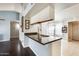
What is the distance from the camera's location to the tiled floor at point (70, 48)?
1.44 m

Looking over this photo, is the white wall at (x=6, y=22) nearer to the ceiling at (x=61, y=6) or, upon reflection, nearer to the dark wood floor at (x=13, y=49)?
the dark wood floor at (x=13, y=49)

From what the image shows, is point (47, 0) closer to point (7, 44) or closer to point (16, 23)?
point (16, 23)

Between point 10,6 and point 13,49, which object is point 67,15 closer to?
point 10,6

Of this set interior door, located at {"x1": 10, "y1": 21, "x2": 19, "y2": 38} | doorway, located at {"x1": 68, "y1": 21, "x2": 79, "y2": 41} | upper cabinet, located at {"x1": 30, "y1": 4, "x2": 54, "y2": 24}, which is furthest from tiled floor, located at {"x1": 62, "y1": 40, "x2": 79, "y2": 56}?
interior door, located at {"x1": 10, "y1": 21, "x2": 19, "y2": 38}

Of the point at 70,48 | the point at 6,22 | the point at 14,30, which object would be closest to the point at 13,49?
the point at 14,30

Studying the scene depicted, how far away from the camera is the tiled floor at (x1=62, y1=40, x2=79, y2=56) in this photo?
56.7 inches

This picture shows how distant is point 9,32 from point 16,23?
0.18 metres

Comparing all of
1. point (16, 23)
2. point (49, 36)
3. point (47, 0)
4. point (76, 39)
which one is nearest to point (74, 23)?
point (76, 39)

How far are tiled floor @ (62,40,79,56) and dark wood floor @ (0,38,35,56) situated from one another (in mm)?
488

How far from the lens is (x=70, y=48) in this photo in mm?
1464

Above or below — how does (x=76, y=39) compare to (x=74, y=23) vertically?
below

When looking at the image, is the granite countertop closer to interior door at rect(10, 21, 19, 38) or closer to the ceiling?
interior door at rect(10, 21, 19, 38)

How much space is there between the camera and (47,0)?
4.97 ft

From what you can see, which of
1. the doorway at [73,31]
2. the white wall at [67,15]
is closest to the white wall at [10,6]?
the white wall at [67,15]
